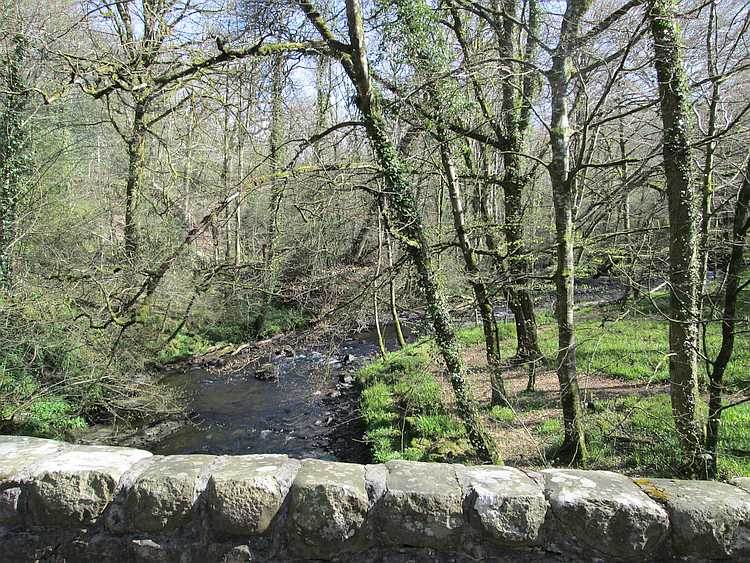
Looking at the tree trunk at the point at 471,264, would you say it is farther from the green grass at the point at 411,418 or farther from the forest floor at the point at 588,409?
the green grass at the point at 411,418

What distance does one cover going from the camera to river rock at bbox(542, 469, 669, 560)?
201cm

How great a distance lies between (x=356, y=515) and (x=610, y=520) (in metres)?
1.01

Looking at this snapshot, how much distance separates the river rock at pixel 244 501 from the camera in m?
2.11

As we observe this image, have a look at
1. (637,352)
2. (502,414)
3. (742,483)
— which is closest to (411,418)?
(502,414)

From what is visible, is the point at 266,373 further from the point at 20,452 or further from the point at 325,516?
the point at 325,516

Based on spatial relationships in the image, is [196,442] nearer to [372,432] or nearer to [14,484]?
[372,432]

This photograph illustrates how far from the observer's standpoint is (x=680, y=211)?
458 cm

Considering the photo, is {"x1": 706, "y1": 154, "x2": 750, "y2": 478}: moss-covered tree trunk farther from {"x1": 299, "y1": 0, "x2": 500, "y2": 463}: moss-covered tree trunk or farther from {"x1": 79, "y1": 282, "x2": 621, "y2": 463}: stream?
{"x1": 79, "y1": 282, "x2": 621, "y2": 463}: stream

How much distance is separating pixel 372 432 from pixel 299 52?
18.7 ft

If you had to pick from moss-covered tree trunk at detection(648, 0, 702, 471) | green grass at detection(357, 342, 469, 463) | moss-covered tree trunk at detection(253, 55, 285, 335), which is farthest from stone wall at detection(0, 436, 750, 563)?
green grass at detection(357, 342, 469, 463)

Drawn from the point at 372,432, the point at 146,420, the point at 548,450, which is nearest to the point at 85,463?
the point at 548,450

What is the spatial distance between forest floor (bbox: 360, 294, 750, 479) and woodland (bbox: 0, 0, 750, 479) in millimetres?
49

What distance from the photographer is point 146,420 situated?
9.33 metres

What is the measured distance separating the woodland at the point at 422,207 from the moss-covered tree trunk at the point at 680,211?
2 cm
